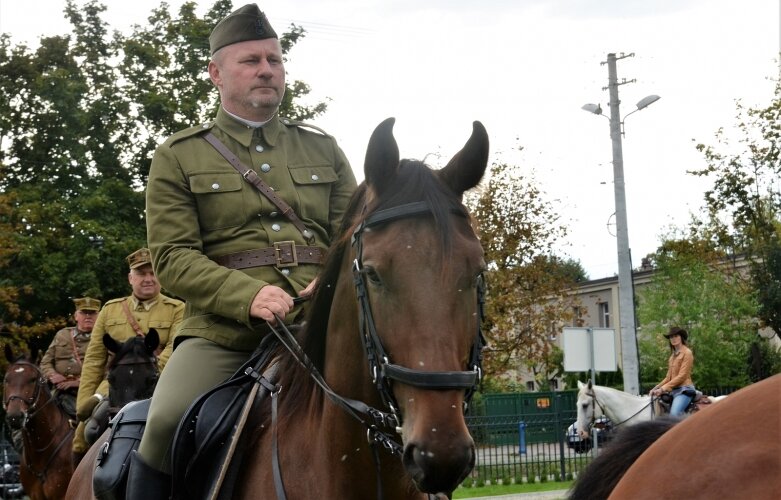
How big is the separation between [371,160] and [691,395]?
1658 centimetres

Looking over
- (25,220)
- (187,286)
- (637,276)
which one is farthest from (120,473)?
(637,276)

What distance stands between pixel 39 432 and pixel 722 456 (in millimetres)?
12344

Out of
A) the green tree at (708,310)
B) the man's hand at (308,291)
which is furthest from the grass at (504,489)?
the green tree at (708,310)

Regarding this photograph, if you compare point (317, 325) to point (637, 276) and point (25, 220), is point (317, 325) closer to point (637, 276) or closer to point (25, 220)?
point (25, 220)

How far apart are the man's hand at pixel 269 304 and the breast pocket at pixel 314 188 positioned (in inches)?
25.1

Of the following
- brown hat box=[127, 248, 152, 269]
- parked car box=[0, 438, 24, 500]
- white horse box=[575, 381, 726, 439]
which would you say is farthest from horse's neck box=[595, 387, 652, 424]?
brown hat box=[127, 248, 152, 269]

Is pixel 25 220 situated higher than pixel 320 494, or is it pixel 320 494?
pixel 25 220

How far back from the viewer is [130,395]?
351 inches

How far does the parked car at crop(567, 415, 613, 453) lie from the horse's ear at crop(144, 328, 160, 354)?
13562 millimetres

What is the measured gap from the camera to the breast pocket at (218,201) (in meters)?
4.21

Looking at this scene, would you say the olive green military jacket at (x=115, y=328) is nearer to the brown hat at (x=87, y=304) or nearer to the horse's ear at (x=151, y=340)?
the horse's ear at (x=151, y=340)

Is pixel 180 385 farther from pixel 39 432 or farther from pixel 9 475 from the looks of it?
pixel 9 475

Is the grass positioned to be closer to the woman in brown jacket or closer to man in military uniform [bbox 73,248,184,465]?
the woman in brown jacket

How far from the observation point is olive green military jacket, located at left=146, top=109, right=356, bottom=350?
13.0 feet
